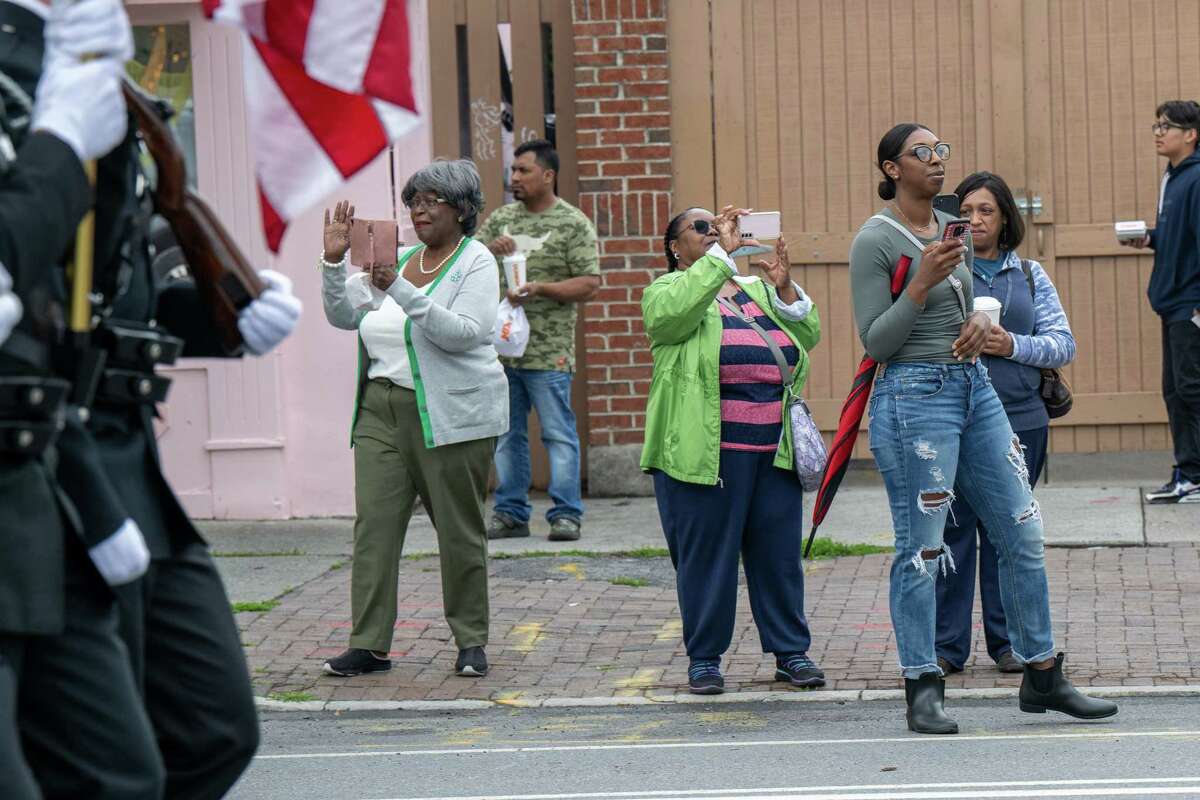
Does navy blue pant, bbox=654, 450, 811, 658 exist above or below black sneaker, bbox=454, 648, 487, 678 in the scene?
above

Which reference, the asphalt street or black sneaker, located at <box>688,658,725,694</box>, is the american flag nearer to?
the asphalt street

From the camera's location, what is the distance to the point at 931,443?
667cm

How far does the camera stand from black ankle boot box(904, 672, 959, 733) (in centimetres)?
673

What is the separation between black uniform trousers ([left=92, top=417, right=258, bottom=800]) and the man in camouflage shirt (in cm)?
689

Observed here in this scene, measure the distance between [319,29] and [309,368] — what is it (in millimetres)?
7586

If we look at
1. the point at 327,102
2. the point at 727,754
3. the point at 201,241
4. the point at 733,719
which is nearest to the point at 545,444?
the point at 733,719

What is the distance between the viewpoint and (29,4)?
3.67m

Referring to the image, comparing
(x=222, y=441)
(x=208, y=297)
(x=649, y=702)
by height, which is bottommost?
(x=649, y=702)

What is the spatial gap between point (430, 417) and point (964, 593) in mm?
2236

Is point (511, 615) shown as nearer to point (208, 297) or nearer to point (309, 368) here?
point (309, 368)

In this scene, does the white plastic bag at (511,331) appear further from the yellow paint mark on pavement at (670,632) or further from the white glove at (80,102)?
the white glove at (80,102)

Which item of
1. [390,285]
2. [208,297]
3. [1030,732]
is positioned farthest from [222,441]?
[208,297]

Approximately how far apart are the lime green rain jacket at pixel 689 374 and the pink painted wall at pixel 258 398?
4.25m

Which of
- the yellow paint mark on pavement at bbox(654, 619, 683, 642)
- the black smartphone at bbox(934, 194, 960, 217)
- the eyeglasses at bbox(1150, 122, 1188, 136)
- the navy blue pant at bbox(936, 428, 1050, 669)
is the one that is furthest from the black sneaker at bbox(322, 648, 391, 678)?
the eyeglasses at bbox(1150, 122, 1188, 136)
